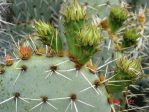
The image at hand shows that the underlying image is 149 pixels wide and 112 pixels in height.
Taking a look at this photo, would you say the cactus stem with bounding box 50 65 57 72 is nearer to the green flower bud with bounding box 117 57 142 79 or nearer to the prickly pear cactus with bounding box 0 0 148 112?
the prickly pear cactus with bounding box 0 0 148 112

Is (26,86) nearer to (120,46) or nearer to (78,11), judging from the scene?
(78,11)

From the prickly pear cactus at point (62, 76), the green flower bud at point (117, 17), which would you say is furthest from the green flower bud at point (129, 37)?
the prickly pear cactus at point (62, 76)

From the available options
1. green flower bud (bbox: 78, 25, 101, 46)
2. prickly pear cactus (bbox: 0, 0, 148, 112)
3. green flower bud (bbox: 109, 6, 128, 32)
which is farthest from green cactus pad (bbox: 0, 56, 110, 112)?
green flower bud (bbox: 109, 6, 128, 32)

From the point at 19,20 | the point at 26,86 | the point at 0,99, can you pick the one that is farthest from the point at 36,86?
the point at 19,20

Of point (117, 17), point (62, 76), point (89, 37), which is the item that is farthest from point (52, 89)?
point (117, 17)

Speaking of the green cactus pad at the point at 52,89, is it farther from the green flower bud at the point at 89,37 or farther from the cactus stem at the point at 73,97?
the green flower bud at the point at 89,37

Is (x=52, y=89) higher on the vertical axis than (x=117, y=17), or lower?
→ lower

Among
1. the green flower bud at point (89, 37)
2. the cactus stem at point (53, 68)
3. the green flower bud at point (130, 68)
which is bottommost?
the green flower bud at point (130, 68)

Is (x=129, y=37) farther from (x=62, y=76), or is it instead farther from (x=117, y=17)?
(x=62, y=76)

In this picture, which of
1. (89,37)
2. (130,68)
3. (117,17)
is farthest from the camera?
(117,17)
